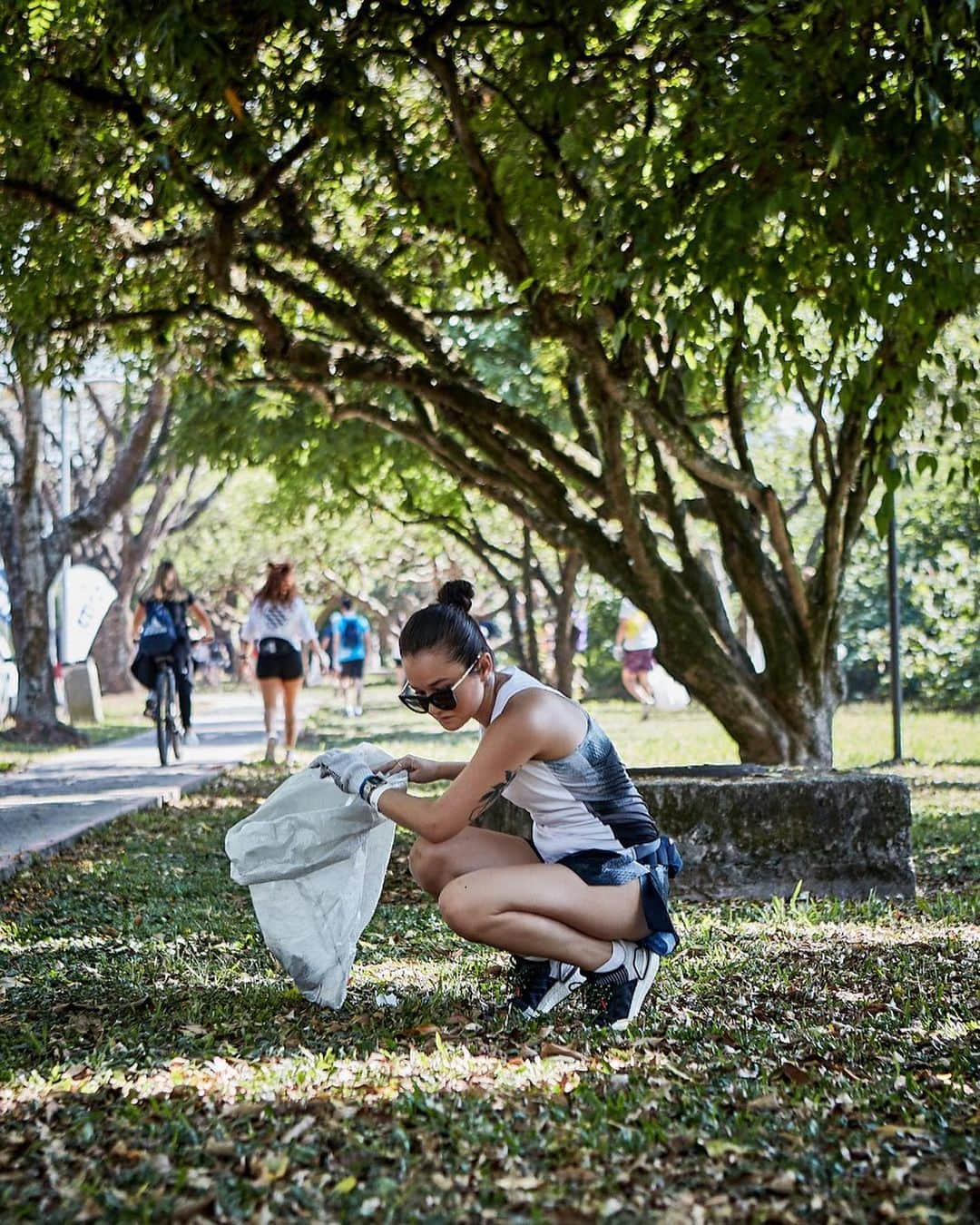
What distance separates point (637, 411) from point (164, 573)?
6761mm

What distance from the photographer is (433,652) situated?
14.9ft

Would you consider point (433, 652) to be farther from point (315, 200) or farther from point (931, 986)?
point (315, 200)

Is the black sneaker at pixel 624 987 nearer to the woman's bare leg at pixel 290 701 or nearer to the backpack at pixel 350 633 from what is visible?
the woman's bare leg at pixel 290 701

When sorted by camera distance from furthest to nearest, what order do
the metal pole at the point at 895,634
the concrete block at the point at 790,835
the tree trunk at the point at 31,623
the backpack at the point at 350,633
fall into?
the backpack at the point at 350,633 → the tree trunk at the point at 31,623 → the metal pole at the point at 895,634 → the concrete block at the point at 790,835

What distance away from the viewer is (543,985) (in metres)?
4.75

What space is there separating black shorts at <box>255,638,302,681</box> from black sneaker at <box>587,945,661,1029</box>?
9.74m

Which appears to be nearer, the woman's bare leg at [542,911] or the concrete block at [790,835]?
the woman's bare leg at [542,911]

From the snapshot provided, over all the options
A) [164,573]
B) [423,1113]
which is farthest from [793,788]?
[164,573]

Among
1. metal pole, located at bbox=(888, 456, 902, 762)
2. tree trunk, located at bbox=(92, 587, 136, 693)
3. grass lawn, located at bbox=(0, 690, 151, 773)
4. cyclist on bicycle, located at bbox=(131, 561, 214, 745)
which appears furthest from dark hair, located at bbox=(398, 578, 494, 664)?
tree trunk, located at bbox=(92, 587, 136, 693)

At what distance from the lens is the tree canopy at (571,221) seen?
580cm

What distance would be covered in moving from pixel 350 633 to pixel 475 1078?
22.5 meters

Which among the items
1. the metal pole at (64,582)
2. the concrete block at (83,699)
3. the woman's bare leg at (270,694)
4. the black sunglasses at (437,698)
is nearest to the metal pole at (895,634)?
the woman's bare leg at (270,694)

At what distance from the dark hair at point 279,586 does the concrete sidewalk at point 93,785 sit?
5.62ft

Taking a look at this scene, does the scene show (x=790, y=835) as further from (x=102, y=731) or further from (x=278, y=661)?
(x=102, y=731)
